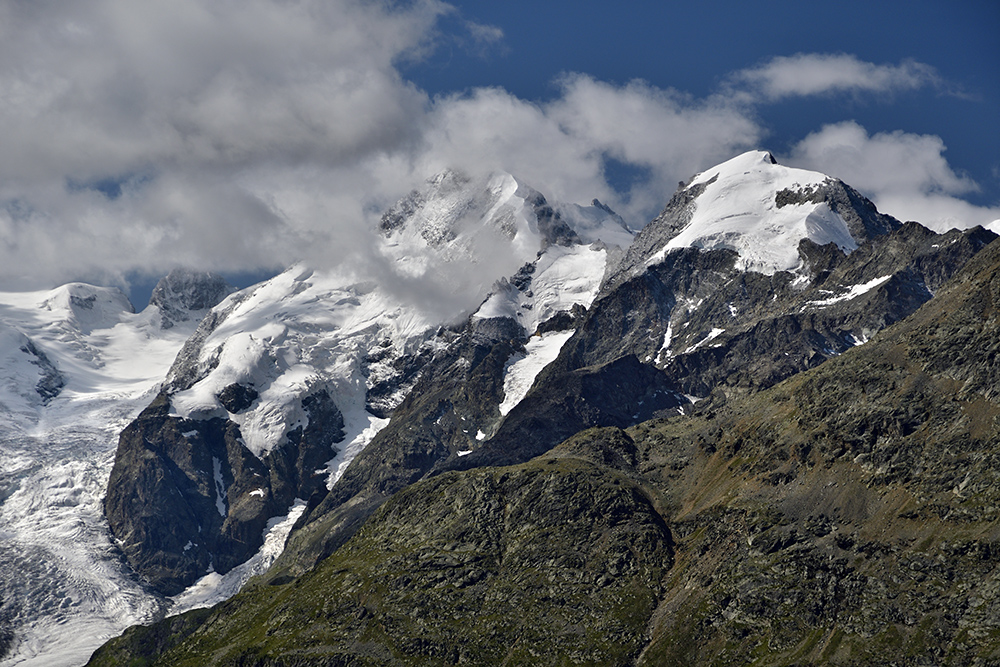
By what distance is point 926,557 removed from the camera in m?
192

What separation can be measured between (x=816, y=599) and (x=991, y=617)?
3345cm

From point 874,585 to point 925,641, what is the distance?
707 inches

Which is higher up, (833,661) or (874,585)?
(874,585)

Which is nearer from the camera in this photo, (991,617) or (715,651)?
(991,617)

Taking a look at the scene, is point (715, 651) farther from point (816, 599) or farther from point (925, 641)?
point (925, 641)

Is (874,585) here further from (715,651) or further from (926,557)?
(715,651)

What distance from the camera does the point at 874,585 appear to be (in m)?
193

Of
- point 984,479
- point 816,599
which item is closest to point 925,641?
point 816,599

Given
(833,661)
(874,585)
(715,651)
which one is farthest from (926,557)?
(715,651)


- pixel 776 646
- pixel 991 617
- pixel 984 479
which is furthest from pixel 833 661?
pixel 984 479

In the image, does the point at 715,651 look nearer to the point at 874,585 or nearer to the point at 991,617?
the point at 874,585

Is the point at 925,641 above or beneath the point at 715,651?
above

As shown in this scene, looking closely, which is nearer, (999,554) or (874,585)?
(999,554)

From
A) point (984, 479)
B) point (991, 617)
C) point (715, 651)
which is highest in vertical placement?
point (984, 479)
